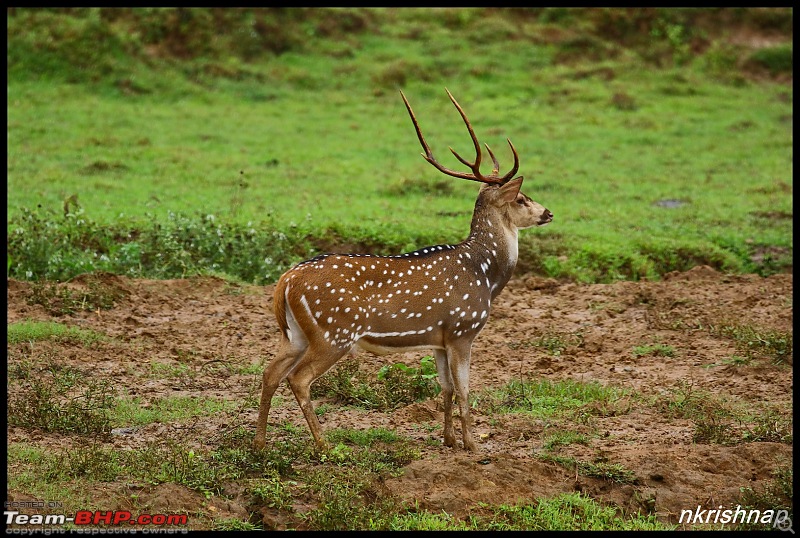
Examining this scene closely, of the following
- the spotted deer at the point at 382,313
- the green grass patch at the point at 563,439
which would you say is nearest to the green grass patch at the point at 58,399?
the spotted deer at the point at 382,313

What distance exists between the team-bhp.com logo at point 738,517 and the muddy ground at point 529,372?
0.09m

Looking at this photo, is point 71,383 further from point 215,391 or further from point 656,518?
point 656,518

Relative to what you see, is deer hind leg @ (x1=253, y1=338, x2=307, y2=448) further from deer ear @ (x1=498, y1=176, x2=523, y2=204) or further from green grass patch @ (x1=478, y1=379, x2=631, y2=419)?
deer ear @ (x1=498, y1=176, x2=523, y2=204)

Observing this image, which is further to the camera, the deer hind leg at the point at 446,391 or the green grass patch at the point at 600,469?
the deer hind leg at the point at 446,391

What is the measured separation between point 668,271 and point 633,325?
7.56 feet

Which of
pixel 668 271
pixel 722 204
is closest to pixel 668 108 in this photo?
pixel 722 204

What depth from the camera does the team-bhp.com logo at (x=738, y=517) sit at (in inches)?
241

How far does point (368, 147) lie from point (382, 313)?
1019cm

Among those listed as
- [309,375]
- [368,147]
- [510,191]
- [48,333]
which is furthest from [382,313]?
[368,147]

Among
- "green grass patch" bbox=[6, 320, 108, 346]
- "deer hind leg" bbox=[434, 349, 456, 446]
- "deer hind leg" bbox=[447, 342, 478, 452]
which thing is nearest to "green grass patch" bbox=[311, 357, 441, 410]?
"deer hind leg" bbox=[434, 349, 456, 446]

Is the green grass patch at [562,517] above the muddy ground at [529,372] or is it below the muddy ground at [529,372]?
above

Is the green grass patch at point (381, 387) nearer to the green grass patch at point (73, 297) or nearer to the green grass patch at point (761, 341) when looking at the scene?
the green grass patch at point (73, 297)

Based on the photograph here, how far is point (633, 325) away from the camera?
→ 32.9ft

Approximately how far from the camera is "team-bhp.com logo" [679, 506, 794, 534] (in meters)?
6.13
